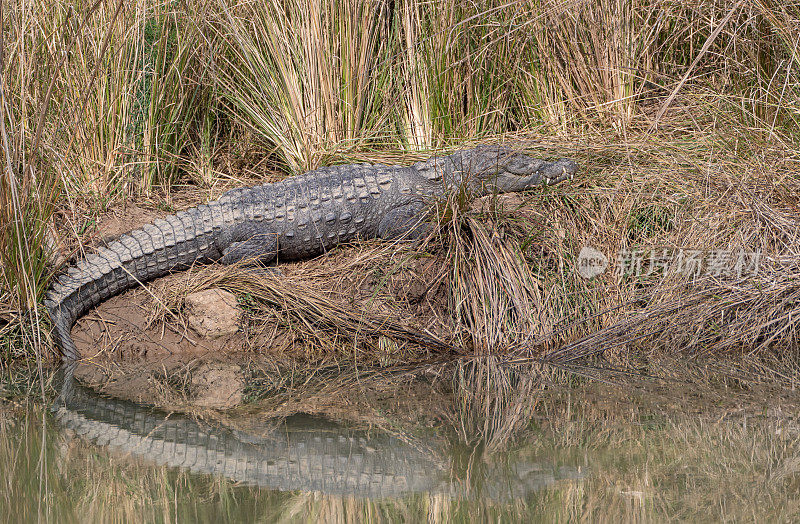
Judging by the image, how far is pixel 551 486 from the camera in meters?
2.14

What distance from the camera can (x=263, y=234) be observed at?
4.02 m

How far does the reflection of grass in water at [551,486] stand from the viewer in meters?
2.02

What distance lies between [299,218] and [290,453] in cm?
186

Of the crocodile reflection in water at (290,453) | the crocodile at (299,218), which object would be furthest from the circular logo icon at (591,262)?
the crocodile reflection in water at (290,453)

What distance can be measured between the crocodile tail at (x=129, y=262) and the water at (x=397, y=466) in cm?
72

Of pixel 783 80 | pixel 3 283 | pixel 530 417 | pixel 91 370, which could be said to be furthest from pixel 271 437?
pixel 783 80

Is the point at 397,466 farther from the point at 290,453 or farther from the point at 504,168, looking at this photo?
the point at 504,168

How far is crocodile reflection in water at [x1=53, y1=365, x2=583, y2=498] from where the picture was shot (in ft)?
7.25

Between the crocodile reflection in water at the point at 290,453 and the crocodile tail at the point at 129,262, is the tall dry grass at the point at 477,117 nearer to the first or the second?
the crocodile tail at the point at 129,262

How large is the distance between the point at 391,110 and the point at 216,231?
144 cm

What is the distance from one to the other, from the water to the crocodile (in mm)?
1054

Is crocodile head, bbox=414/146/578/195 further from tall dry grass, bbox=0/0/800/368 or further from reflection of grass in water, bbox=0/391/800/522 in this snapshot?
reflection of grass in water, bbox=0/391/800/522

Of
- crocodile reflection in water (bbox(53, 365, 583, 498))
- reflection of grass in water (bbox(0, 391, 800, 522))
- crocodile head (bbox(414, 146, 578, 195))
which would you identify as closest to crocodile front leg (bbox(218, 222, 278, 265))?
crocodile head (bbox(414, 146, 578, 195))

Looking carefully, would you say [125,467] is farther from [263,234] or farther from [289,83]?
[289,83]
